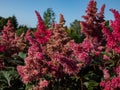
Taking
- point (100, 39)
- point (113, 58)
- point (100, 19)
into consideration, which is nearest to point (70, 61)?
point (113, 58)

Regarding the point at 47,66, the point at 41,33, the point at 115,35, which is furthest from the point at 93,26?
the point at 47,66

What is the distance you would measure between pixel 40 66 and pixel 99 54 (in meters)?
1.07

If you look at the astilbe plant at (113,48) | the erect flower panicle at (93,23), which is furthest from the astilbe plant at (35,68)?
the erect flower panicle at (93,23)

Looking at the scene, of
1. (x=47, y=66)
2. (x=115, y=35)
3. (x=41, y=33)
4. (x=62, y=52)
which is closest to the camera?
(x=47, y=66)

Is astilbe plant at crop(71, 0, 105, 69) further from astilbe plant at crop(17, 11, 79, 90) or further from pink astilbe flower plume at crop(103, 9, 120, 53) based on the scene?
astilbe plant at crop(17, 11, 79, 90)

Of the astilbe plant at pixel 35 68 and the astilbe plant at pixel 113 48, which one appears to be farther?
the astilbe plant at pixel 113 48

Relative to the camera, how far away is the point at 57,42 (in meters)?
4.84

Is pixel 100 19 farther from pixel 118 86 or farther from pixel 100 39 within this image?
pixel 118 86

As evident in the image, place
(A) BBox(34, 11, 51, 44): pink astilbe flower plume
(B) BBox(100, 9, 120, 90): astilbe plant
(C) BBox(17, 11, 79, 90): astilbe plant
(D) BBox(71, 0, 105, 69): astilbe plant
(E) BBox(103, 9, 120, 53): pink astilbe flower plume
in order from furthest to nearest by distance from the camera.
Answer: (D) BBox(71, 0, 105, 69): astilbe plant
(A) BBox(34, 11, 51, 44): pink astilbe flower plume
(E) BBox(103, 9, 120, 53): pink astilbe flower plume
(B) BBox(100, 9, 120, 90): astilbe plant
(C) BBox(17, 11, 79, 90): astilbe plant

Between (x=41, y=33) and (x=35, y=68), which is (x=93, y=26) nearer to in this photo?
(x=41, y=33)

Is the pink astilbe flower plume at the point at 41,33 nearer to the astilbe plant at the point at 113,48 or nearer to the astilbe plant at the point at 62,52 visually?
the astilbe plant at the point at 62,52

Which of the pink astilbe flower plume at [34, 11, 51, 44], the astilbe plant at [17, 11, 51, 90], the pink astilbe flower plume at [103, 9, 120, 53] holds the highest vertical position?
the pink astilbe flower plume at [34, 11, 51, 44]

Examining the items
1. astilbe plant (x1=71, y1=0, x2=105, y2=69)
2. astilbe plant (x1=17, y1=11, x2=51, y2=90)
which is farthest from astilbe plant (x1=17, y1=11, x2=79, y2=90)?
astilbe plant (x1=71, y1=0, x2=105, y2=69)

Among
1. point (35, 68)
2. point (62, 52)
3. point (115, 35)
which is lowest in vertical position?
point (35, 68)
